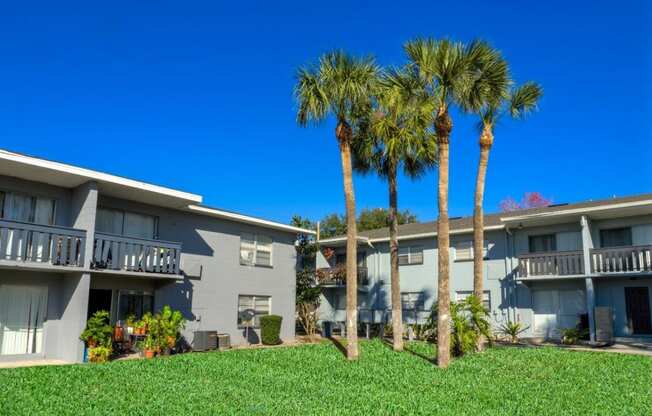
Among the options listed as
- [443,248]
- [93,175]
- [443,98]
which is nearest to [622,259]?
[443,248]

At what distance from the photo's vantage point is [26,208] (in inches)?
650

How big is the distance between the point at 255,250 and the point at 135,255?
22.4 feet

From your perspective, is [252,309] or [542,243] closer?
[252,309]

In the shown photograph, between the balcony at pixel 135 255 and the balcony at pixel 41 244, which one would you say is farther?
the balcony at pixel 135 255

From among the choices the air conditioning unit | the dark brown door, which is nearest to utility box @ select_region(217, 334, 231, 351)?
the air conditioning unit

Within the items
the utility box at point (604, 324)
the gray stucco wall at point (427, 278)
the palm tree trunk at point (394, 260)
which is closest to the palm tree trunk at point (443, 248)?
the palm tree trunk at point (394, 260)

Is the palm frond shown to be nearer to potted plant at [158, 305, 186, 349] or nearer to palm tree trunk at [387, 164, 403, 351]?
palm tree trunk at [387, 164, 403, 351]

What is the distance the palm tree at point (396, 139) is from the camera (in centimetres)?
1747

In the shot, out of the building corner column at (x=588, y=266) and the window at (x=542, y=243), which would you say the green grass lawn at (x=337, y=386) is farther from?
the window at (x=542, y=243)

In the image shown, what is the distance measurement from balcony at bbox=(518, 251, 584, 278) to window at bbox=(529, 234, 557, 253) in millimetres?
1389

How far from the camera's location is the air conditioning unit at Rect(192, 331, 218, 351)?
19.4 meters

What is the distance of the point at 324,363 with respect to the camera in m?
15.5

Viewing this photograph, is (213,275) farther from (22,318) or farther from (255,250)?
(22,318)

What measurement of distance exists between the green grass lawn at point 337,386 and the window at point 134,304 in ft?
12.1
